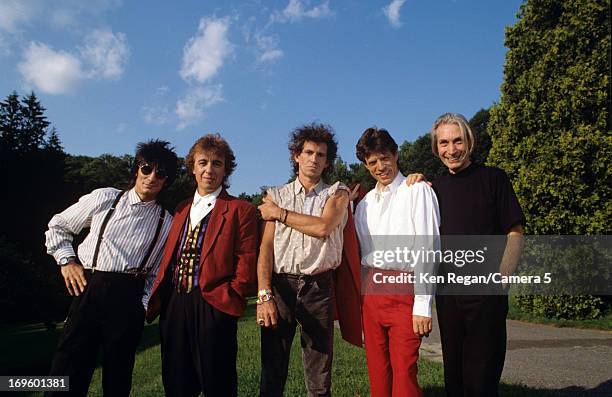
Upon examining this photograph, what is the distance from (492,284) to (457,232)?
18.4 inches

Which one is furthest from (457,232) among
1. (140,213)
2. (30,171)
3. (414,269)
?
(30,171)

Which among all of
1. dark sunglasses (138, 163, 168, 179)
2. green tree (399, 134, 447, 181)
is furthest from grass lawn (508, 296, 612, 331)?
green tree (399, 134, 447, 181)

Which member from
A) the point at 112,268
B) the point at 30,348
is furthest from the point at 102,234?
the point at 30,348

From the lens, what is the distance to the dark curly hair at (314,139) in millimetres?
3678

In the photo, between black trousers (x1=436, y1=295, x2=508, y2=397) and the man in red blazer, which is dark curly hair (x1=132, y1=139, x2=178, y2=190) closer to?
the man in red blazer

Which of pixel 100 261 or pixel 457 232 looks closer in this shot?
pixel 457 232

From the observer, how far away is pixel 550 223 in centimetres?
1114

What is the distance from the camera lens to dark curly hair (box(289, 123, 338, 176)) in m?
3.68

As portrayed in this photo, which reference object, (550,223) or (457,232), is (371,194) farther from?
(550,223)

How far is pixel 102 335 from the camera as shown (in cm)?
359

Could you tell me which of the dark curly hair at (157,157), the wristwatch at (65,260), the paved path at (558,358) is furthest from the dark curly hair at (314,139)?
the paved path at (558,358)

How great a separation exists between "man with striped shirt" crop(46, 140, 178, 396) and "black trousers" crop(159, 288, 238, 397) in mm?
451

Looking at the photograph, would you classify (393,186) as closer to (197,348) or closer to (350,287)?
(350,287)

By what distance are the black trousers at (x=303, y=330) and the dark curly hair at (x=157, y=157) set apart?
1.58 m
